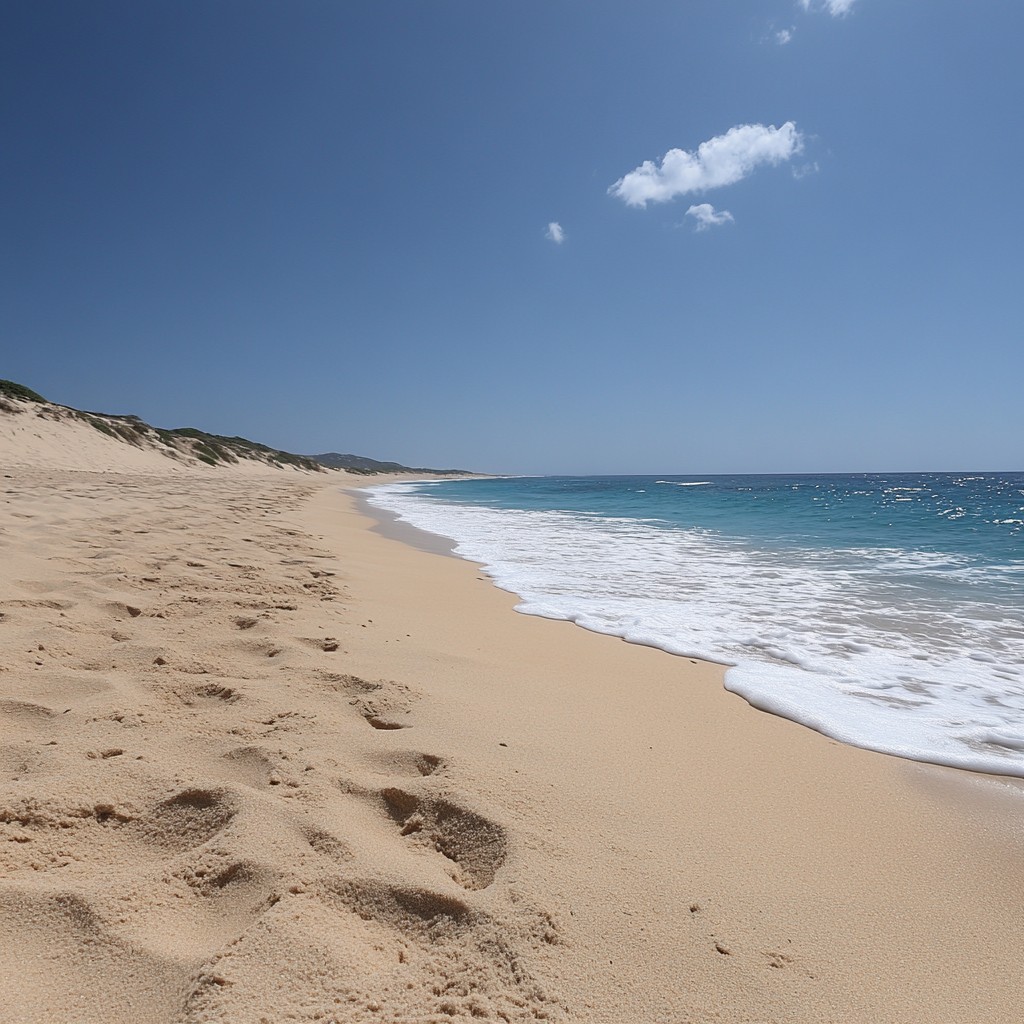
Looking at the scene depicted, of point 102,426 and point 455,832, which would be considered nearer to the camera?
point 455,832

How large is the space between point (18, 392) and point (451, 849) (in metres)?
36.3

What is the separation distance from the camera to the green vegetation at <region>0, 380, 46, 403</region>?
26.9 metres

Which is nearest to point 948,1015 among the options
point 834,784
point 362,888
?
point 834,784

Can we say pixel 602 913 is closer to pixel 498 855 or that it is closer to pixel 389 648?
pixel 498 855

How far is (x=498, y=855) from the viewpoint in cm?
144

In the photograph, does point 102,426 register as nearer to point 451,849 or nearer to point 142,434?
point 142,434

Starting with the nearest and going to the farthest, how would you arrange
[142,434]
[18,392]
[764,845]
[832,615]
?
[764,845] → [832,615] → [18,392] → [142,434]

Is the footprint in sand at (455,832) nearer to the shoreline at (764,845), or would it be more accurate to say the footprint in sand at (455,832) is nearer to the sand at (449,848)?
the sand at (449,848)

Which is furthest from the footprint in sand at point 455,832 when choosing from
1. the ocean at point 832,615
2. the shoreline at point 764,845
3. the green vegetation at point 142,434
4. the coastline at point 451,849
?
the green vegetation at point 142,434

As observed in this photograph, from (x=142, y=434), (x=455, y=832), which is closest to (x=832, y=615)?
(x=455, y=832)

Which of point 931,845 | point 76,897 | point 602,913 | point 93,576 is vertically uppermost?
point 93,576

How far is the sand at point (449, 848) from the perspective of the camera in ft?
3.53

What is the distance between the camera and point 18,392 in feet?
91.3

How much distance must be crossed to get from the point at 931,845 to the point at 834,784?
0.35m
